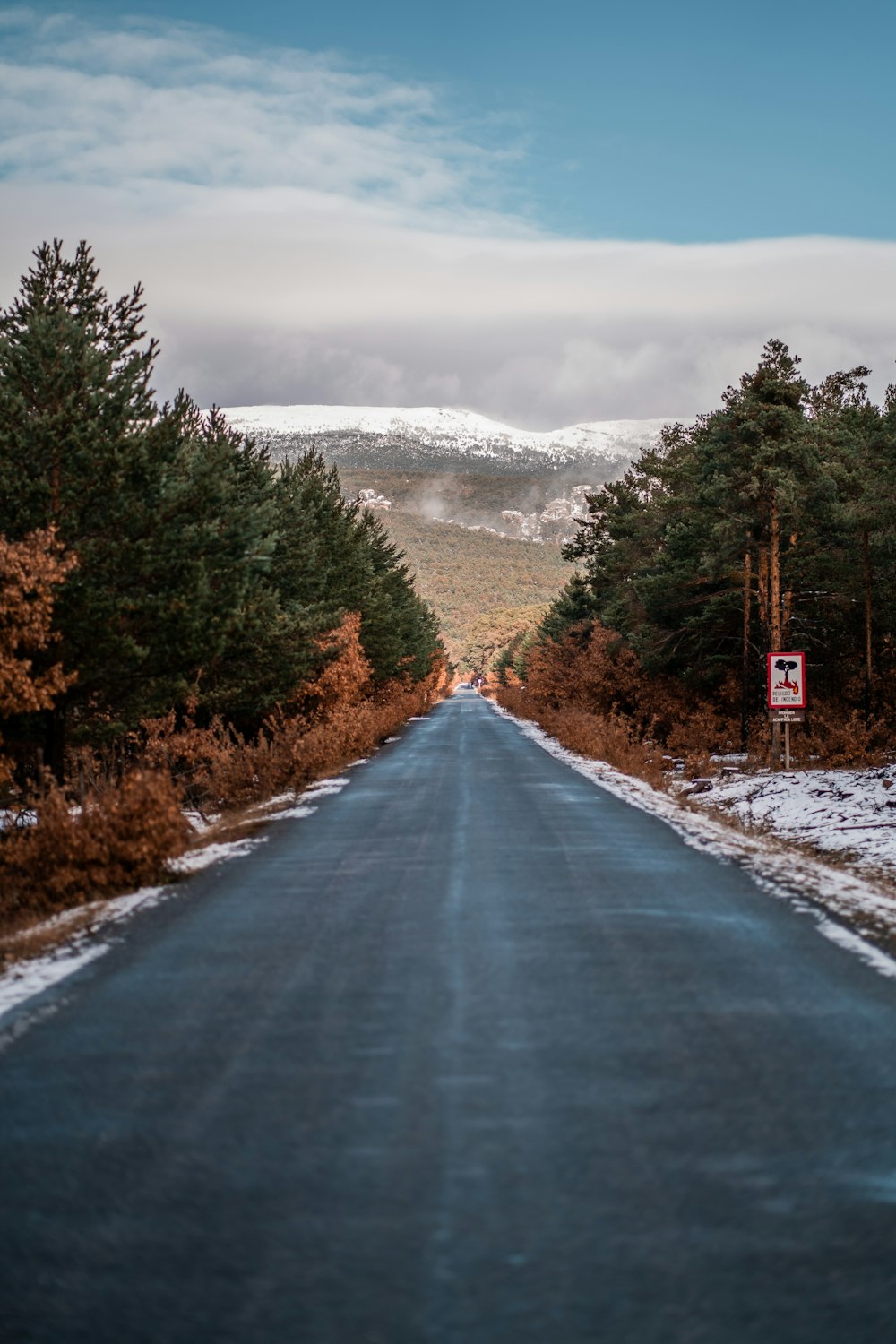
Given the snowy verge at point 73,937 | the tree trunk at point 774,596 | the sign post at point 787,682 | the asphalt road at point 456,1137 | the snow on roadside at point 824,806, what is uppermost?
the tree trunk at point 774,596

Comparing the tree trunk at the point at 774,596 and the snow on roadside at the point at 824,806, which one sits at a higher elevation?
the tree trunk at the point at 774,596

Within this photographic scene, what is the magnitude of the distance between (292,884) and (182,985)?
13.3 ft

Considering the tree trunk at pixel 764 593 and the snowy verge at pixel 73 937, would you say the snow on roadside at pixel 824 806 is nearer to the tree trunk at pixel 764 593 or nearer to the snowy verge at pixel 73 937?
the tree trunk at pixel 764 593

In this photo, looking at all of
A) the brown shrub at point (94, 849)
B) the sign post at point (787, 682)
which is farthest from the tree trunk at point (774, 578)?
the brown shrub at point (94, 849)

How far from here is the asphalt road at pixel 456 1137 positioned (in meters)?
3.21

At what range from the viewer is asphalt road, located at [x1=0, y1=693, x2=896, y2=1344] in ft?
10.5

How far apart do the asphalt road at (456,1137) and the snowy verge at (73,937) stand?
0.69ft

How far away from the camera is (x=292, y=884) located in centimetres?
1104

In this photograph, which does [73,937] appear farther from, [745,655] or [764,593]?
[745,655]

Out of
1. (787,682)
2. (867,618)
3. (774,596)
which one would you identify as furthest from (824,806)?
(867,618)

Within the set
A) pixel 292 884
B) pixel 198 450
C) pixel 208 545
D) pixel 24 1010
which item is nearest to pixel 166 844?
pixel 292 884

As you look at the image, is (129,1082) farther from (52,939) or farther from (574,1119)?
(52,939)

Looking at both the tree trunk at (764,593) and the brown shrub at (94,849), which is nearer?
the brown shrub at (94,849)

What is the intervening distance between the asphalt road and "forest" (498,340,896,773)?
69.1 ft
